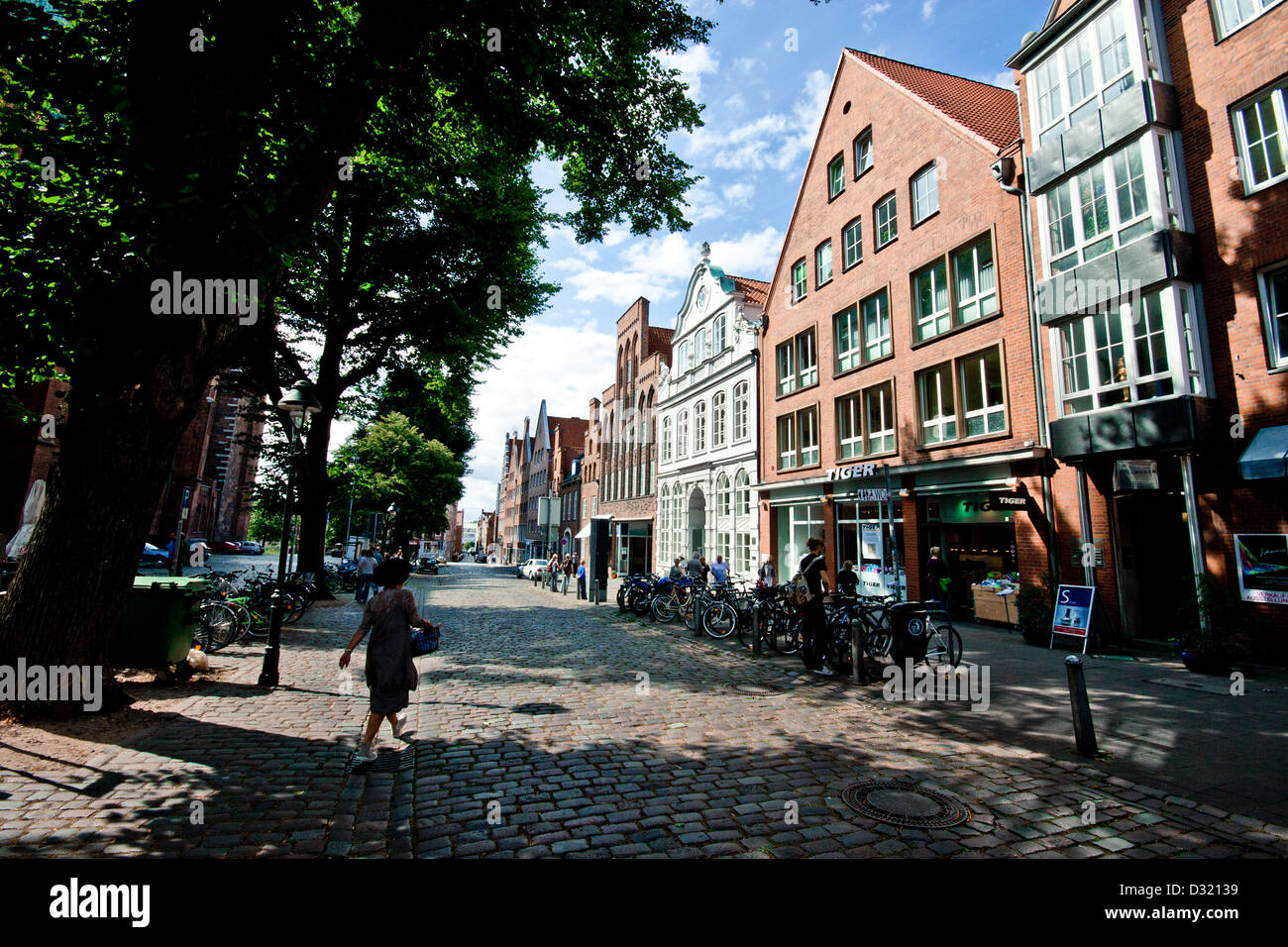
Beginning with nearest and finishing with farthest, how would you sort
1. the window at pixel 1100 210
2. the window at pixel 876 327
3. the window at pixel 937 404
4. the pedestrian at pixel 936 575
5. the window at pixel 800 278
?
the window at pixel 1100 210
the pedestrian at pixel 936 575
the window at pixel 937 404
the window at pixel 876 327
the window at pixel 800 278

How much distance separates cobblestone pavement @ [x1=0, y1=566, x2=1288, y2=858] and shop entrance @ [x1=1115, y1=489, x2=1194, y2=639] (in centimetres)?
788

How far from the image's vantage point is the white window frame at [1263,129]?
9.58 m

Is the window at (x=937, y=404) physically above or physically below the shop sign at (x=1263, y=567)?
above

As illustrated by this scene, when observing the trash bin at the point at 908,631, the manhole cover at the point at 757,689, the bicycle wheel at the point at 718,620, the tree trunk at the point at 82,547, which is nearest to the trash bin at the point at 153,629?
the tree trunk at the point at 82,547

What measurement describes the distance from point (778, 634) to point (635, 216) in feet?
28.8

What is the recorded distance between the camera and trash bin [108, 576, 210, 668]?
24.4ft

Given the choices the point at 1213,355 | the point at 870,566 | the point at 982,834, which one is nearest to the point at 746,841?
the point at 982,834

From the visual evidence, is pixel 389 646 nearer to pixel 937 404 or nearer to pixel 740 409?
pixel 937 404

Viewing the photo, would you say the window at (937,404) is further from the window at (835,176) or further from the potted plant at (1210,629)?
the window at (835,176)

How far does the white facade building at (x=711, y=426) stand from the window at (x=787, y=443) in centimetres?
151

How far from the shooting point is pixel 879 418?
18.3 meters

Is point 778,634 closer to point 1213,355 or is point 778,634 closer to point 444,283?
point 1213,355

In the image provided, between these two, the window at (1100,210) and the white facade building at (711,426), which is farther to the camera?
the white facade building at (711,426)

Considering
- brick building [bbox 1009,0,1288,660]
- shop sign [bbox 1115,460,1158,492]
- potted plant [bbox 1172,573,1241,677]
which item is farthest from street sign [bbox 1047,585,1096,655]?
shop sign [bbox 1115,460,1158,492]
